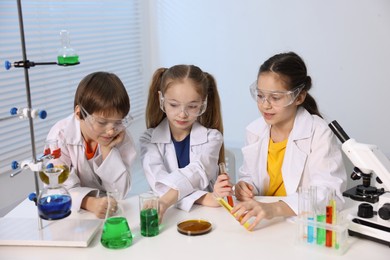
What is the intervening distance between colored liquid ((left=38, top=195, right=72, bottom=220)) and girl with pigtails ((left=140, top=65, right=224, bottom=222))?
441mm

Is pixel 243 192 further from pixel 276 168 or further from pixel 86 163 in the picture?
pixel 86 163

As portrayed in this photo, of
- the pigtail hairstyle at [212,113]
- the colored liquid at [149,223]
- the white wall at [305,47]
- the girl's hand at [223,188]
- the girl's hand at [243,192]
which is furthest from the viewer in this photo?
the white wall at [305,47]

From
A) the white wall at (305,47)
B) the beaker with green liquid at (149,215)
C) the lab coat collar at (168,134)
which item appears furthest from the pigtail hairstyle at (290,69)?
the white wall at (305,47)

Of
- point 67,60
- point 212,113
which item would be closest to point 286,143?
point 212,113

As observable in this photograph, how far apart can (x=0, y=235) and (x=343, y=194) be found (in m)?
1.17

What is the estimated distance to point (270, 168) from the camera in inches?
80.6

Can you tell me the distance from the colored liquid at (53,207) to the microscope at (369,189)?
85cm

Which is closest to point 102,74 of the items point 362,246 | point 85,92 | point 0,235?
point 85,92

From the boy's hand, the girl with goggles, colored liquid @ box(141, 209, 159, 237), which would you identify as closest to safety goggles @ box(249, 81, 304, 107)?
the girl with goggles

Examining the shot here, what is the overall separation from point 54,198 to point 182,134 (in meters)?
0.80

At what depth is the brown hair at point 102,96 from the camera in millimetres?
1756

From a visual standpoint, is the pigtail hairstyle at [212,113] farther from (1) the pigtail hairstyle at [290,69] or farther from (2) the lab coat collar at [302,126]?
(2) the lab coat collar at [302,126]

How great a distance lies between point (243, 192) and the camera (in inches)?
68.4

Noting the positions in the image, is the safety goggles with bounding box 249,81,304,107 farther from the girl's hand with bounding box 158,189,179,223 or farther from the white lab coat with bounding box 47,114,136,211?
the white lab coat with bounding box 47,114,136,211
